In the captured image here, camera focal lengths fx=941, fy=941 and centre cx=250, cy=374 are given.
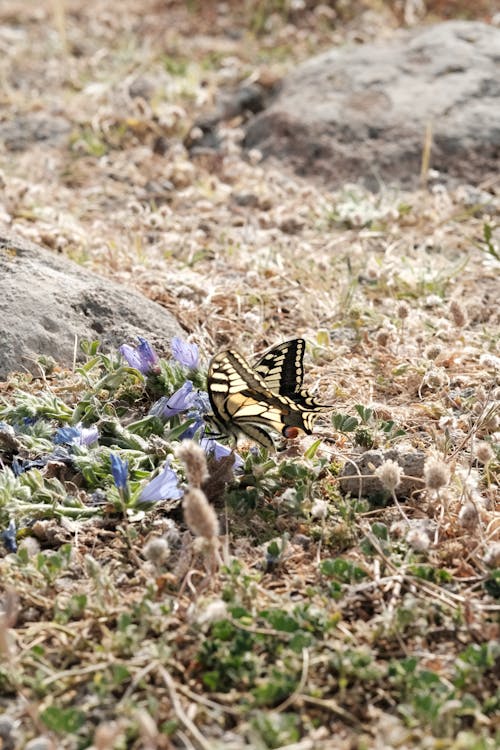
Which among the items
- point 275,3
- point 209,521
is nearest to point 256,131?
point 275,3

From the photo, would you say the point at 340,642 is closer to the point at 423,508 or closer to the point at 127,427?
the point at 423,508

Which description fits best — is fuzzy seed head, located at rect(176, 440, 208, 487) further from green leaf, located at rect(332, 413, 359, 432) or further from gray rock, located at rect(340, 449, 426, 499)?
green leaf, located at rect(332, 413, 359, 432)

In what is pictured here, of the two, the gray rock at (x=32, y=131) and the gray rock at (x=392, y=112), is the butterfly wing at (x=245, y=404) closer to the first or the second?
the gray rock at (x=392, y=112)

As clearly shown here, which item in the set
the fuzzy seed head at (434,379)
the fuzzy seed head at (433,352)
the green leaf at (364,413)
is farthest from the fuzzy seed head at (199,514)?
the fuzzy seed head at (433,352)

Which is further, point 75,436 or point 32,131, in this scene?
point 32,131

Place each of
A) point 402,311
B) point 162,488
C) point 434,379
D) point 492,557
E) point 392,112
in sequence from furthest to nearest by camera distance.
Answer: point 392,112
point 402,311
point 434,379
point 162,488
point 492,557

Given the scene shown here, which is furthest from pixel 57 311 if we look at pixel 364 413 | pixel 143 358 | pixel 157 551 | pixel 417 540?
pixel 417 540

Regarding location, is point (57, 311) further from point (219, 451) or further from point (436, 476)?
point (436, 476)
